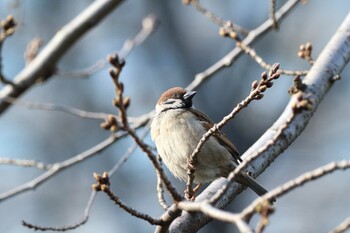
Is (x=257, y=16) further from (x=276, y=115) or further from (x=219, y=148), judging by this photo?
(x=219, y=148)

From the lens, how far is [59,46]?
3576 mm

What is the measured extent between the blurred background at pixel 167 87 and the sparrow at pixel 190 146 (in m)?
7.74

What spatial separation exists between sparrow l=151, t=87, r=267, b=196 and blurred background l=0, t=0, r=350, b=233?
774cm

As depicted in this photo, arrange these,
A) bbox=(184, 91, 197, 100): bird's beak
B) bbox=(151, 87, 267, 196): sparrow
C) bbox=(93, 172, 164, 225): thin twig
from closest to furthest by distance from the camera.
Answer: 1. bbox=(93, 172, 164, 225): thin twig
2. bbox=(151, 87, 267, 196): sparrow
3. bbox=(184, 91, 197, 100): bird's beak

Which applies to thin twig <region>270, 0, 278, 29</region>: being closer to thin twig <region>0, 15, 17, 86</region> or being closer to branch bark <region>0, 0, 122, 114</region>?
branch bark <region>0, 0, 122, 114</region>

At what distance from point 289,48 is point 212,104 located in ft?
6.50

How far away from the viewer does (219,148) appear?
4707 mm

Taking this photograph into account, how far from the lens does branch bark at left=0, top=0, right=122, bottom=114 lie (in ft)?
11.5

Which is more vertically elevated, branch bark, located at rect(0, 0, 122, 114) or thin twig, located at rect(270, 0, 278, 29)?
branch bark, located at rect(0, 0, 122, 114)

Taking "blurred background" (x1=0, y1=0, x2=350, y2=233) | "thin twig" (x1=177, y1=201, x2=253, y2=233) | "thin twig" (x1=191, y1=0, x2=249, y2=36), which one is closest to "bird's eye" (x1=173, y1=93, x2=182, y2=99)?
"thin twig" (x1=191, y1=0, x2=249, y2=36)

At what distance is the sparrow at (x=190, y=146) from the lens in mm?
4594

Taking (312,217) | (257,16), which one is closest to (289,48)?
(257,16)

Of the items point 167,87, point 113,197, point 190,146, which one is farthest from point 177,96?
point 167,87

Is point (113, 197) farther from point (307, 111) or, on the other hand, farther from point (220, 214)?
point (307, 111)
